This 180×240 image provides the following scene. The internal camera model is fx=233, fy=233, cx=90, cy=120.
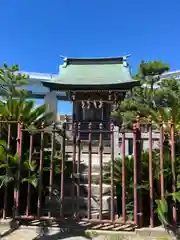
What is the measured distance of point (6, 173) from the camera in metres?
4.07

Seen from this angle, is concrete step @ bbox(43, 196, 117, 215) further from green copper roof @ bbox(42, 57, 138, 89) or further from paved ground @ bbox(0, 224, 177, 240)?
green copper roof @ bbox(42, 57, 138, 89)

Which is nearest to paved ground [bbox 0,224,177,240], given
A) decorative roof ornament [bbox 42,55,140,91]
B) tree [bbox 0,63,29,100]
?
decorative roof ornament [bbox 42,55,140,91]

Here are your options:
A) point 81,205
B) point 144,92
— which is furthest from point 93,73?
point 81,205

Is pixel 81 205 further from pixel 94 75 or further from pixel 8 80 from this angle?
pixel 8 80

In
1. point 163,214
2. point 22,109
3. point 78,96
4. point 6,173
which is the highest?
point 78,96

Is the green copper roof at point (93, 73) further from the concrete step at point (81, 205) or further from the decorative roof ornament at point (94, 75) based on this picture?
the concrete step at point (81, 205)

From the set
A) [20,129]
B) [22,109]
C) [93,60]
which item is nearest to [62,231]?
[20,129]

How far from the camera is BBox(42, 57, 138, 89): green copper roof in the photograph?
11141 mm

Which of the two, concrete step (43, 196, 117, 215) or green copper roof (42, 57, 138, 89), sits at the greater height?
green copper roof (42, 57, 138, 89)

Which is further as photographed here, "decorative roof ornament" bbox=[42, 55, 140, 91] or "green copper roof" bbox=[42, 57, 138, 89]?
"green copper roof" bbox=[42, 57, 138, 89]

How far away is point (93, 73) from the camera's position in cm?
1382

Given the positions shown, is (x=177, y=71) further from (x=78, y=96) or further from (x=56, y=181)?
(x=56, y=181)

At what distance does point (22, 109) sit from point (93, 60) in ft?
35.9

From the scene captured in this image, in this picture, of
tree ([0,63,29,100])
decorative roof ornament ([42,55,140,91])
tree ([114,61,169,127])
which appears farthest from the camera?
tree ([0,63,29,100])
